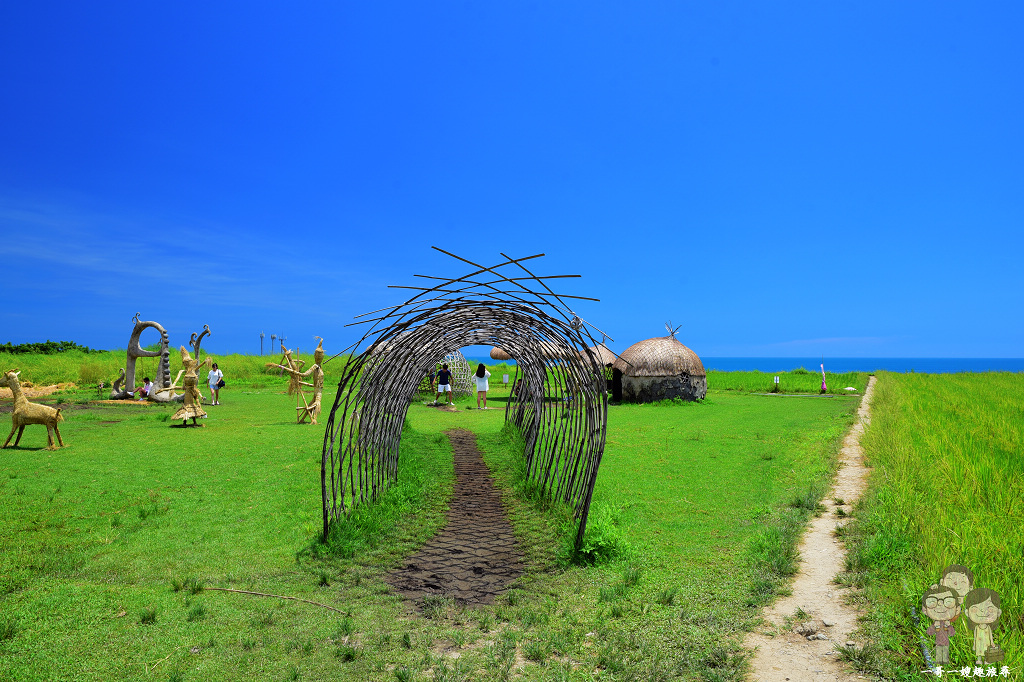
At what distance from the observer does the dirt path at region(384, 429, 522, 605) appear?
505 cm

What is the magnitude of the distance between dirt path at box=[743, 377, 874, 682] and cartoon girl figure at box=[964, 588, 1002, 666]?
2.37 ft

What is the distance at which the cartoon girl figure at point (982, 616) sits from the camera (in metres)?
3.28

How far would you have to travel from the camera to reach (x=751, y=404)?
23.0 meters

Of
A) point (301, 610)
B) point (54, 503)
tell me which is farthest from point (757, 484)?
point (54, 503)

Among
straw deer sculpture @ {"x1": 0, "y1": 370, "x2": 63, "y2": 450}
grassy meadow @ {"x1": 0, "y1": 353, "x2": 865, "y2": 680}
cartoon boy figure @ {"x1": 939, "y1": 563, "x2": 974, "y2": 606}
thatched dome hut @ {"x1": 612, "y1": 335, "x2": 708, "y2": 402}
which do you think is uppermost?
thatched dome hut @ {"x1": 612, "y1": 335, "x2": 708, "y2": 402}

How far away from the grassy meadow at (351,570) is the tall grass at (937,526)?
2.69ft

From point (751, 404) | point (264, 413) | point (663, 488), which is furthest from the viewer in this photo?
point (751, 404)

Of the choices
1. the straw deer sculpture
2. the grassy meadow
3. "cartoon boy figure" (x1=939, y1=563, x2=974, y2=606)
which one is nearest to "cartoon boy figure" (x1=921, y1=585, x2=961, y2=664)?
"cartoon boy figure" (x1=939, y1=563, x2=974, y2=606)

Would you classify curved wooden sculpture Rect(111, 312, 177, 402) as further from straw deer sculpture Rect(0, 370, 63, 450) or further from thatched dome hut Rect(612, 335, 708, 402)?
thatched dome hut Rect(612, 335, 708, 402)

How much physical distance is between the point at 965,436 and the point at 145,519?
1322cm

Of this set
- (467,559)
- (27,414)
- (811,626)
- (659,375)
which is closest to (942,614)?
(811,626)

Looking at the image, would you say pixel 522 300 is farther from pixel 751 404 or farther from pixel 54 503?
pixel 751 404

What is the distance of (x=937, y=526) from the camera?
5.15m

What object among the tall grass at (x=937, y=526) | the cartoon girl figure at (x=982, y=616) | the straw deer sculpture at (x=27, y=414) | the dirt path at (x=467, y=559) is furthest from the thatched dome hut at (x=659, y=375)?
the cartoon girl figure at (x=982, y=616)
